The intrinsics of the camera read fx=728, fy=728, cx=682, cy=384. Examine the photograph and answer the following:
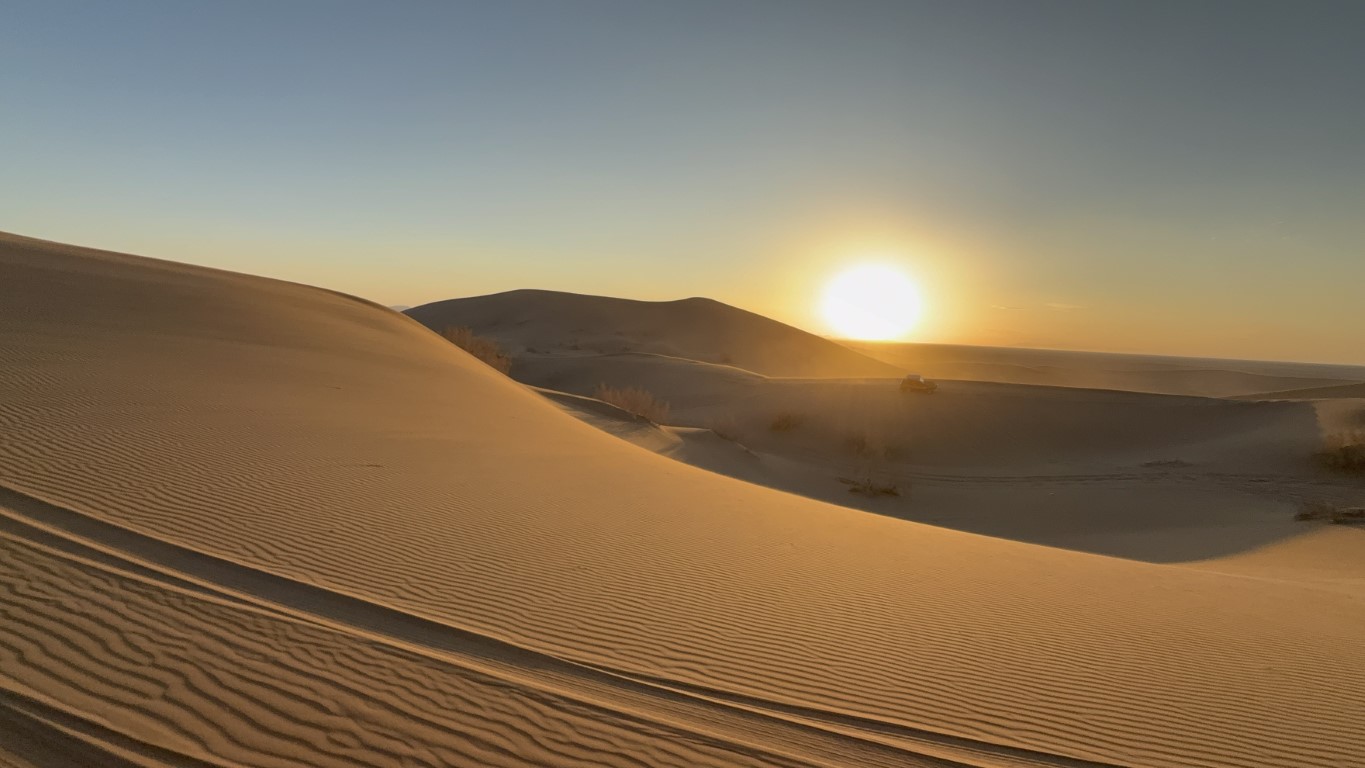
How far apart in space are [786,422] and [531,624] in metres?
21.5

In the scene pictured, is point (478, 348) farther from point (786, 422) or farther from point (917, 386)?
point (917, 386)

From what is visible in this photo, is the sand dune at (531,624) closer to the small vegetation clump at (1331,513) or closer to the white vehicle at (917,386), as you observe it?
the small vegetation clump at (1331,513)

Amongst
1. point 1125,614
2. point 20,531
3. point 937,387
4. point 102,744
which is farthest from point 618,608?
point 937,387

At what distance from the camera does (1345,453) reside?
1753cm

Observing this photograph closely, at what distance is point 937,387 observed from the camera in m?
29.2

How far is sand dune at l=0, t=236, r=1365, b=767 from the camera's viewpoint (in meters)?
3.11

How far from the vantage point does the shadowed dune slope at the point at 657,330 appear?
57.6m

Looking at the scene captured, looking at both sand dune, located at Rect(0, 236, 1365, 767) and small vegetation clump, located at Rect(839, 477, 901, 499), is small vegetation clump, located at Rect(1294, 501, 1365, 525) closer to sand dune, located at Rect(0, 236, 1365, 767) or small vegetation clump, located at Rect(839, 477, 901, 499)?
sand dune, located at Rect(0, 236, 1365, 767)

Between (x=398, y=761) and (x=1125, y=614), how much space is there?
5516mm

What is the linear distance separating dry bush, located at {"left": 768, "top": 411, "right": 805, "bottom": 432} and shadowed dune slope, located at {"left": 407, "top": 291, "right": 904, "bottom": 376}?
92.8 feet

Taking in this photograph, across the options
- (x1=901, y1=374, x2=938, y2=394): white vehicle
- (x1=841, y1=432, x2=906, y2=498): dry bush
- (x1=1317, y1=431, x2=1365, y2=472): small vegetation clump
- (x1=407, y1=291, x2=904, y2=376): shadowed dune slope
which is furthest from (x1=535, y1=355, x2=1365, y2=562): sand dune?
(x1=407, y1=291, x2=904, y2=376): shadowed dune slope

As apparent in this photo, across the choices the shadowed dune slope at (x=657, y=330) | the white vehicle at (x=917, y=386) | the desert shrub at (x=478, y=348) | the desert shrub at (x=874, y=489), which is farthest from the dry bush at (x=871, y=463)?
the shadowed dune slope at (x=657, y=330)

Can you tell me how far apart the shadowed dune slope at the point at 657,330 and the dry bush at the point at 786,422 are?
28.3m

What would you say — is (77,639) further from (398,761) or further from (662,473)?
(662,473)
